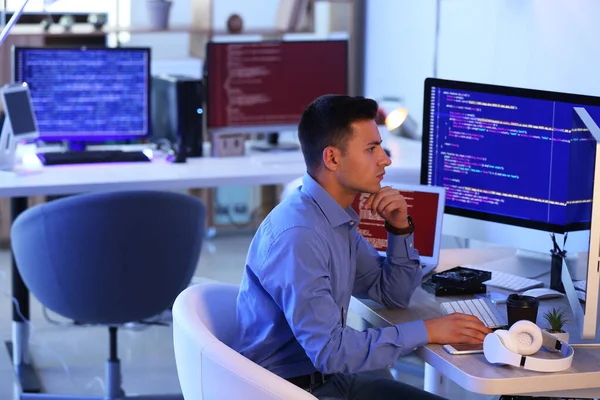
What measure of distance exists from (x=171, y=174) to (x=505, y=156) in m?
1.55

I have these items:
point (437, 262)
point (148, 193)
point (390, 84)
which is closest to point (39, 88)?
point (148, 193)

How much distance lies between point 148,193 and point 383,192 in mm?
1038

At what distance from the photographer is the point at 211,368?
1.97m

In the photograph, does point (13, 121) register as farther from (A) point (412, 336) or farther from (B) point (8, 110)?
(A) point (412, 336)

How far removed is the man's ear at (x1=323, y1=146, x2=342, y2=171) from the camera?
2.20 meters

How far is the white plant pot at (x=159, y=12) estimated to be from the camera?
4.99m

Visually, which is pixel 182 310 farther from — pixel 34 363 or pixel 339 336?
pixel 34 363

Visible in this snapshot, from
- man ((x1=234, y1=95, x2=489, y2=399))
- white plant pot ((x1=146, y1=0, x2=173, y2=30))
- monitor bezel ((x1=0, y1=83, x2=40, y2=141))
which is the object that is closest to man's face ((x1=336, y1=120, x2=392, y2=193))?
man ((x1=234, y1=95, x2=489, y2=399))

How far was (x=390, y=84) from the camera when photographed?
508 cm

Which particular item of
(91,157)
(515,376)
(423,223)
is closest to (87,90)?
(91,157)

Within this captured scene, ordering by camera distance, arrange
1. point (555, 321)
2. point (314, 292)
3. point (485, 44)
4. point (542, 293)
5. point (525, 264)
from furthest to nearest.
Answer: point (485, 44), point (525, 264), point (542, 293), point (555, 321), point (314, 292)

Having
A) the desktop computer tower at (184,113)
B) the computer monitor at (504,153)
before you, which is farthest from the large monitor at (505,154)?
the desktop computer tower at (184,113)

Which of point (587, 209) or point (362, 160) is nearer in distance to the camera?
point (362, 160)

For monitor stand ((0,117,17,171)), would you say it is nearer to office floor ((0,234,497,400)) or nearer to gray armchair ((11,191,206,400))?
gray armchair ((11,191,206,400))
